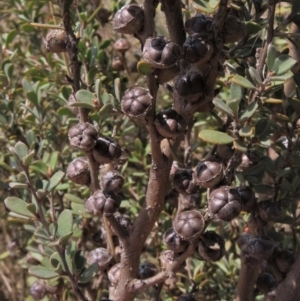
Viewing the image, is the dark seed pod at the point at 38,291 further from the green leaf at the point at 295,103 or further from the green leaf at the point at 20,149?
the green leaf at the point at 295,103

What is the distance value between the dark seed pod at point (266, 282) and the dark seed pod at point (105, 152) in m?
0.55

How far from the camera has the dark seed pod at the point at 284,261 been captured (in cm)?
119

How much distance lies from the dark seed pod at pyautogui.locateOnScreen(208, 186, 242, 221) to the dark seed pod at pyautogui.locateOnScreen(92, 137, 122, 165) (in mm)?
208

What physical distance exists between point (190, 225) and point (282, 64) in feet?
1.15

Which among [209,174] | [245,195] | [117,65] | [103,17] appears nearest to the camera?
[209,174]

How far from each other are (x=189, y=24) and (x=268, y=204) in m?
0.44

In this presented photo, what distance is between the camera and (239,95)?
959 mm

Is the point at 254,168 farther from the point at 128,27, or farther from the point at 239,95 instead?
the point at 128,27

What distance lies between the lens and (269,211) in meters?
1.14

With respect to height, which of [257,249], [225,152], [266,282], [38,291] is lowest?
[38,291]

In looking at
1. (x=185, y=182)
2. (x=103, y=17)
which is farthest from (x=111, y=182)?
(x=103, y=17)

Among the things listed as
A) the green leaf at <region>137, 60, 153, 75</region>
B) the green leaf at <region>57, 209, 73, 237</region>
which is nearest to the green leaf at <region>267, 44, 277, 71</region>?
the green leaf at <region>137, 60, 153, 75</region>

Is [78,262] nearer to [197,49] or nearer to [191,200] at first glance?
[191,200]

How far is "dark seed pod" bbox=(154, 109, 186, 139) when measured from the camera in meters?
0.96
